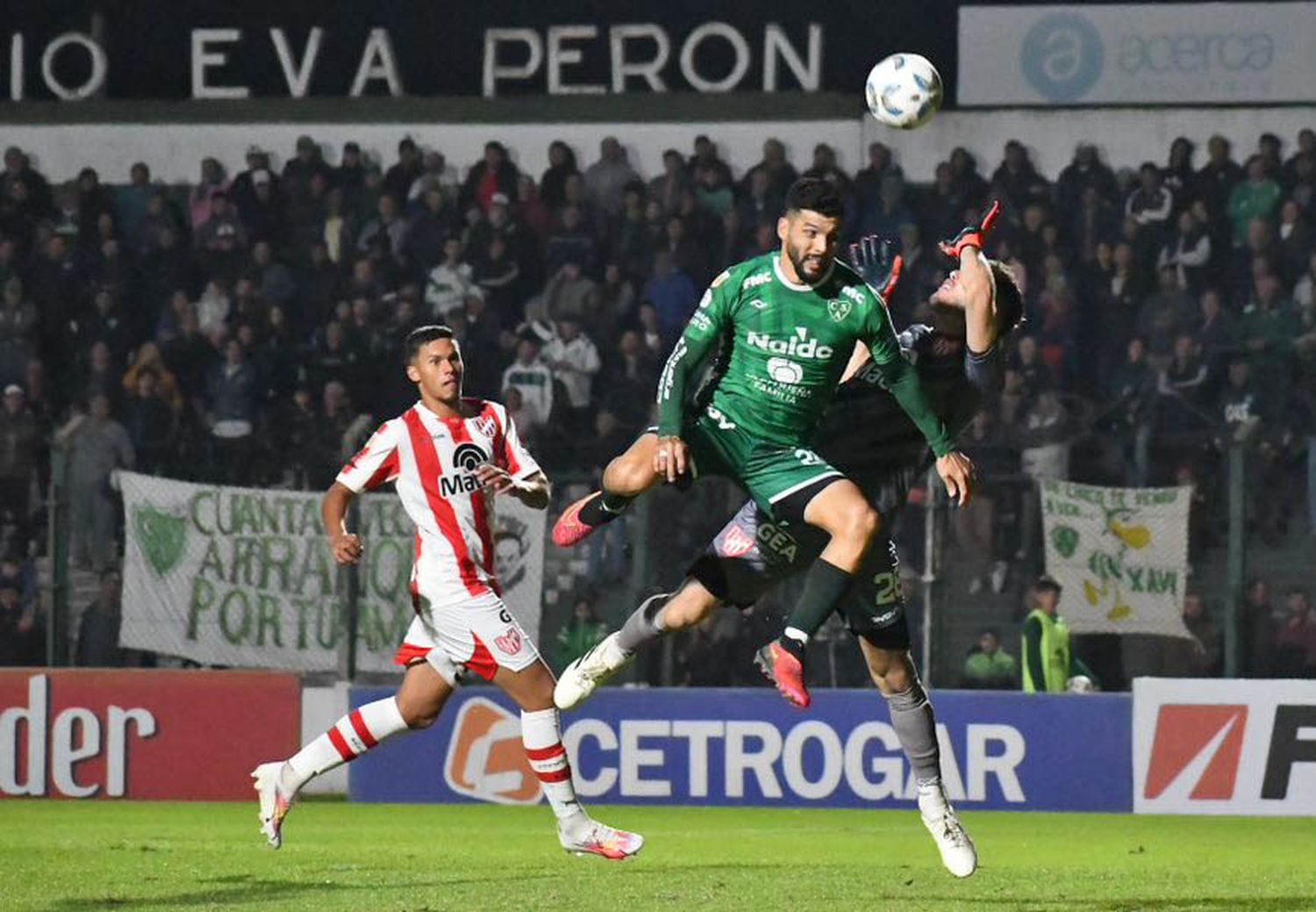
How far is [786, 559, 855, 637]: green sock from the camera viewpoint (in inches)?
348

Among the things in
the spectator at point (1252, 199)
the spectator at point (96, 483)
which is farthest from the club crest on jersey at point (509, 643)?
the spectator at point (1252, 199)

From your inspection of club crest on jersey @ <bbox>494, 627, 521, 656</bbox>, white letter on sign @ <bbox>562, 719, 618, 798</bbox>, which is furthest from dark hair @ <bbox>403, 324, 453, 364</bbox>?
white letter on sign @ <bbox>562, 719, 618, 798</bbox>

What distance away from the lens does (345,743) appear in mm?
10430

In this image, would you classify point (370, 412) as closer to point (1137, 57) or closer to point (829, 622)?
point (829, 622)

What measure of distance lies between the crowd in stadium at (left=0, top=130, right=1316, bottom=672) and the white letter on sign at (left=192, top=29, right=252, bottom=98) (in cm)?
205

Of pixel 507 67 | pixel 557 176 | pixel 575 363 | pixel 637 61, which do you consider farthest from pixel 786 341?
pixel 507 67

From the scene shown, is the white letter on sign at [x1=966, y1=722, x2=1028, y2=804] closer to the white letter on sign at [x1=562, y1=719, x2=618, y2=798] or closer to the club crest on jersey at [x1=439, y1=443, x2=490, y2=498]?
the white letter on sign at [x1=562, y1=719, x2=618, y2=798]

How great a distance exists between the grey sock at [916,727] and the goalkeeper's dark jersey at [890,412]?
91 cm

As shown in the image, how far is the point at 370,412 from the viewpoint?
19578 mm

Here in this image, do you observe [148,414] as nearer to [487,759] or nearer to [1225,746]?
[487,759]

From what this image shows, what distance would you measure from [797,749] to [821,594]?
6.67m

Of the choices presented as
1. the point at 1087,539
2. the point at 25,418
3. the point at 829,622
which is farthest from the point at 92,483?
the point at 1087,539

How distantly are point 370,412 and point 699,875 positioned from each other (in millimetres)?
10103

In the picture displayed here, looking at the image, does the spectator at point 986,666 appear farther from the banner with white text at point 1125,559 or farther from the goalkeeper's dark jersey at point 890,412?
the goalkeeper's dark jersey at point 890,412
